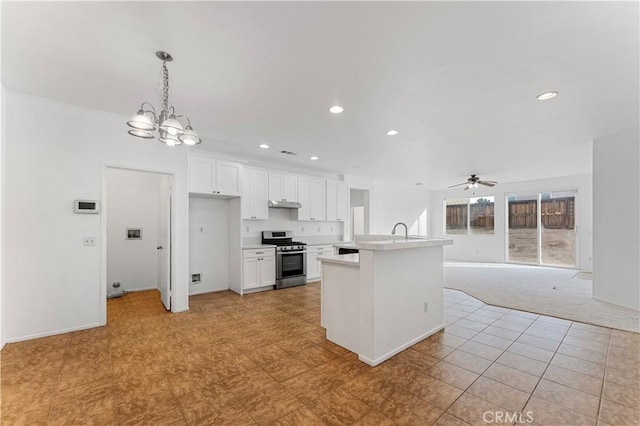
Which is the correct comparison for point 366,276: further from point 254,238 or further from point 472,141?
point 254,238

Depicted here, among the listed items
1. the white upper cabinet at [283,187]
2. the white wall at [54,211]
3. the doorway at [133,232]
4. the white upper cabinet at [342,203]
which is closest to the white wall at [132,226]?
the doorway at [133,232]

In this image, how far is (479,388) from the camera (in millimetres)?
2266

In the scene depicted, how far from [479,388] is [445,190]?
9.70m

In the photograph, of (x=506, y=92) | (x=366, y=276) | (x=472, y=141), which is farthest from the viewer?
(x=472, y=141)

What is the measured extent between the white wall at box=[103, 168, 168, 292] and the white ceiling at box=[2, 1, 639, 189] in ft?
8.24

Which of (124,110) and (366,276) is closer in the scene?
(366,276)

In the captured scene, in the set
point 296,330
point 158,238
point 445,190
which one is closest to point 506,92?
point 296,330

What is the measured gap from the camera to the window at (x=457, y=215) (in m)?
10.5

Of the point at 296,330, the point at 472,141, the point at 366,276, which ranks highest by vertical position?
the point at 472,141

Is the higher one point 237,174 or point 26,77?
point 26,77

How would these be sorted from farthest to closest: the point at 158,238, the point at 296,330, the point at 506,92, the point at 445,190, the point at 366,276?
the point at 445,190
the point at 158,238
the point at 296,330
the point at 506,92
the point at 366,276

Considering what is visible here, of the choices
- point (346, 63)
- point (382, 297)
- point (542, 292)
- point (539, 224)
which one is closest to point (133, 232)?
point (382, 297)

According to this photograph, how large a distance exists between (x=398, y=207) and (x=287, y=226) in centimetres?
485

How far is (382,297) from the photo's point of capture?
2752 millimetres
